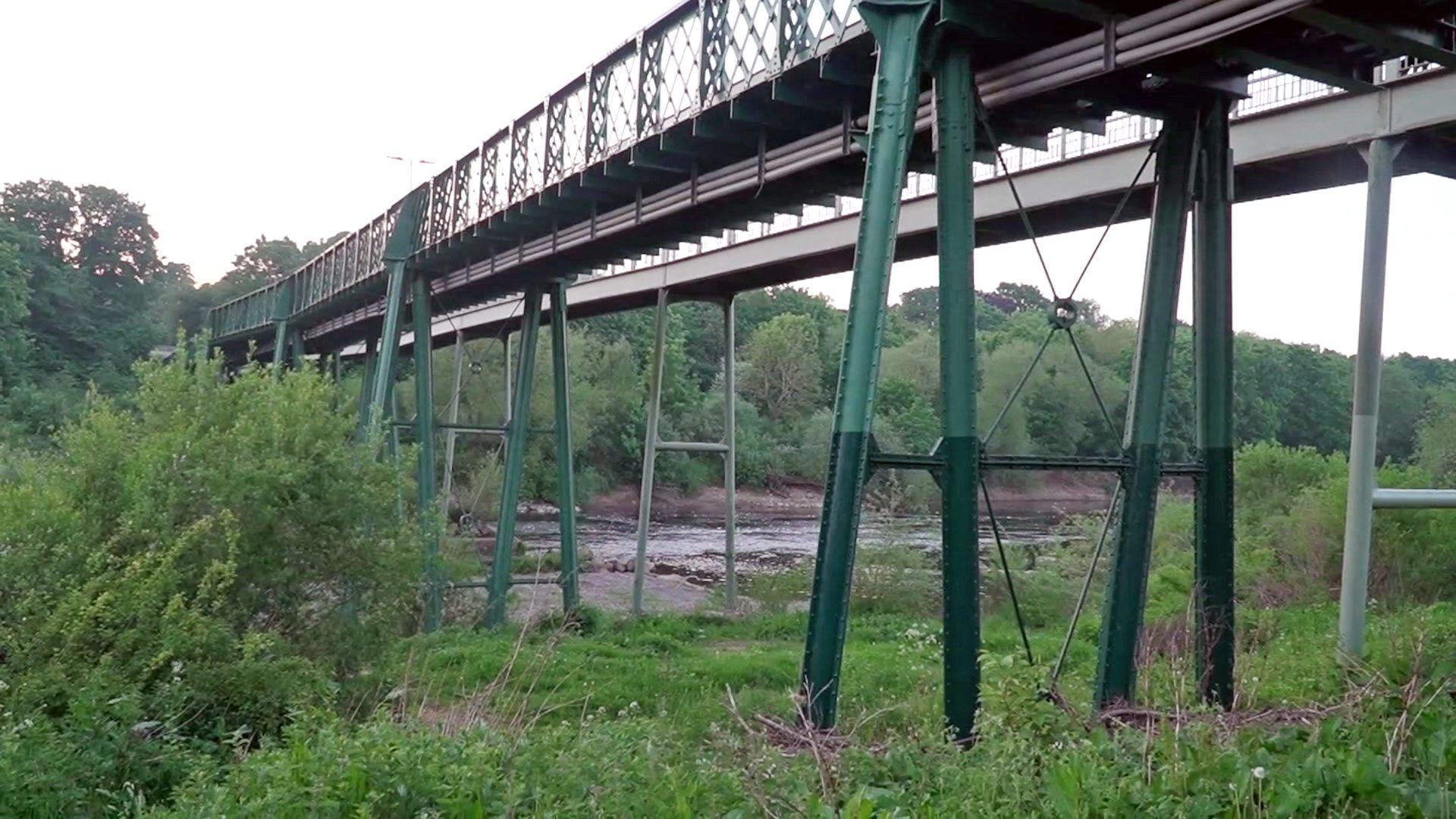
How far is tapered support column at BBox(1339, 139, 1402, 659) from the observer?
345 inches

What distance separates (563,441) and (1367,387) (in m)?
12.0

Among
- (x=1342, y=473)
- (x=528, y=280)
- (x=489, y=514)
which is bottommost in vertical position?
(x=489, y=514)

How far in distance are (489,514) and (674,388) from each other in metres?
7.03

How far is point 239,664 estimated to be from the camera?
757 cm

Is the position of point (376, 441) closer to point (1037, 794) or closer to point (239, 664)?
point (239, 664)

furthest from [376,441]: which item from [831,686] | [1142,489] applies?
[1142,489]

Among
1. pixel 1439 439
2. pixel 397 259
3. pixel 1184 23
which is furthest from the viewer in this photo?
pixel 397 259

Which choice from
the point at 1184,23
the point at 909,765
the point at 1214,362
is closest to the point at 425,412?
the point at 1214,362

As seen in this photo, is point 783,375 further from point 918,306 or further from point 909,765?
point 909,765

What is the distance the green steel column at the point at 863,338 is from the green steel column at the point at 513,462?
11025mm

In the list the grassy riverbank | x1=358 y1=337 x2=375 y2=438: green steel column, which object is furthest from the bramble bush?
x1=358 y1=337 x2=375 y2=438: green steel column

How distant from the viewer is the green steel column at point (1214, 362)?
324 inches

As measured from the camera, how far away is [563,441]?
736 inches

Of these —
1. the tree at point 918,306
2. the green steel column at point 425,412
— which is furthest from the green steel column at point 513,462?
the tree at point 918,306
